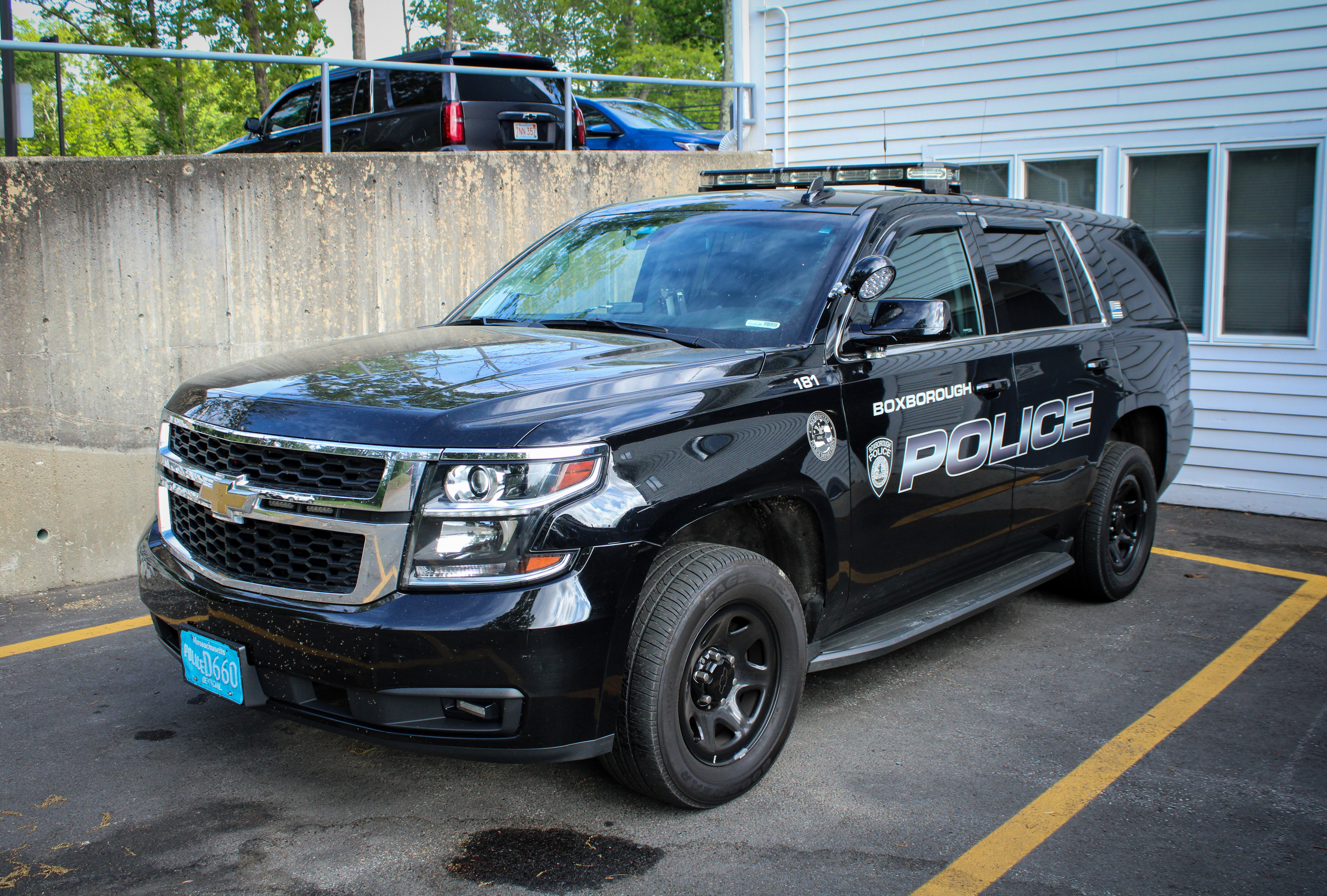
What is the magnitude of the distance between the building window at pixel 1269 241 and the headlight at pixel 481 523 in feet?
23.0

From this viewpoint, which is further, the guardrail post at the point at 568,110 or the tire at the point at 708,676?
the guardrail post at the point at 568,110

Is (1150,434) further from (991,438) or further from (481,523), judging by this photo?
(481,523)

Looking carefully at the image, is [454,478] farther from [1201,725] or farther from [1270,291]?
[1270,291]

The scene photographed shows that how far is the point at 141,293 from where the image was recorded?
20.5 feet

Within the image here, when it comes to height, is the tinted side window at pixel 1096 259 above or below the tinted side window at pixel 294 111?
below

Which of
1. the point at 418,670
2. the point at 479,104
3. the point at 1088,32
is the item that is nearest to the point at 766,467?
the point at 418,670

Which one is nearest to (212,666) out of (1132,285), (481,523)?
(481,523)

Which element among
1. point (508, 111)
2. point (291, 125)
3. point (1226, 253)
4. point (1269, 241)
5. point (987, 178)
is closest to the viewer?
point (1269, 241)

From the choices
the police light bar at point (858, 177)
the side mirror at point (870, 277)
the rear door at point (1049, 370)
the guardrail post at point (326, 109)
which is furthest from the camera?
the guardrail post at point (326, 109)

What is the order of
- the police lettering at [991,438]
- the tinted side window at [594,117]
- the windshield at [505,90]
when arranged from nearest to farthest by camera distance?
1. the police lettering at [991,438]
2. the windshield at [505,90]
3. the tinted side window at [594,117]

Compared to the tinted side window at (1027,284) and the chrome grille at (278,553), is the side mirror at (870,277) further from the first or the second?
the chrome grille at (278,553)

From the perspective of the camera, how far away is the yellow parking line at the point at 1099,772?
120 inches

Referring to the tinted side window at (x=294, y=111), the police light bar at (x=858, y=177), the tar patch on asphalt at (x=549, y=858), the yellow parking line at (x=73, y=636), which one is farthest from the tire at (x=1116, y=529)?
the tinted side window at (x=294, y=111)

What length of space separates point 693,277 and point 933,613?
160 centimetres
